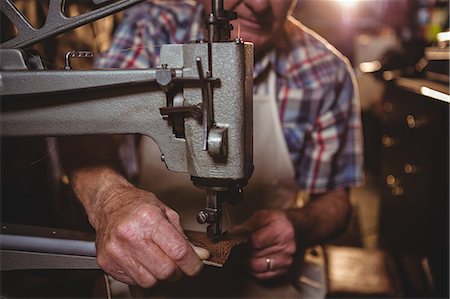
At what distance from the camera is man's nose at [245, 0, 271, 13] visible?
1.06 metres

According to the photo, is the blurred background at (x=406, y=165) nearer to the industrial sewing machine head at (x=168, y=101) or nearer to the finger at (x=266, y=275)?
the industrial sewing machine head at (x=168, y=101)

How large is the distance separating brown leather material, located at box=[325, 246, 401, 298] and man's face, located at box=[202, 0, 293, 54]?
604 millimetres

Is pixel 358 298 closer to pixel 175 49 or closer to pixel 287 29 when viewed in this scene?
pixel 287 29

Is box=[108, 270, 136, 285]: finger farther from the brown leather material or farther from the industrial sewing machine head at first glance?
the brown leather material

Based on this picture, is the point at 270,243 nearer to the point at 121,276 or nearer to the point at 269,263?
the point at 269,263

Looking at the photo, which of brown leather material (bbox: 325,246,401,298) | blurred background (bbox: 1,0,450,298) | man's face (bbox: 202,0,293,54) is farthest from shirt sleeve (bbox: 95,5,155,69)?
brown leather material (bbox: 325,246,401,298)

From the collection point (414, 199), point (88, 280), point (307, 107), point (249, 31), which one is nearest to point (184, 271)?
point (88, 280)

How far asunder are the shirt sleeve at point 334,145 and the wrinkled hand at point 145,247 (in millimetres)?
680

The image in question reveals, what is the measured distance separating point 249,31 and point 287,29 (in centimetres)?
23

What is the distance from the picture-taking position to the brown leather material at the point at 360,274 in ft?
4.01

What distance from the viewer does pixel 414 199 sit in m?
1.74

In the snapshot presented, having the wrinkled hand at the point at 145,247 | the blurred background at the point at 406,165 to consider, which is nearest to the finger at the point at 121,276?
the wrinkled hand at the point at 145,247

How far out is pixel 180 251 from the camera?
667 mm

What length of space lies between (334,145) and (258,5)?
0.45m
